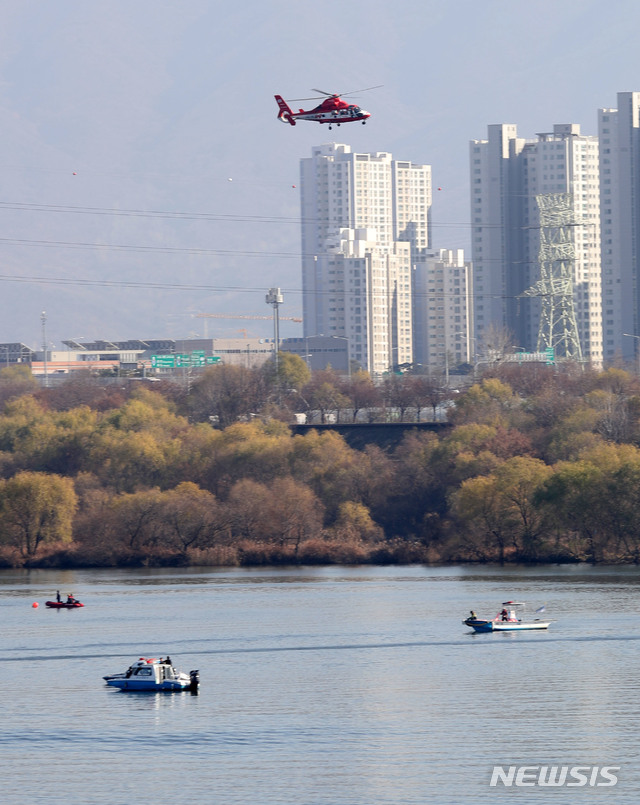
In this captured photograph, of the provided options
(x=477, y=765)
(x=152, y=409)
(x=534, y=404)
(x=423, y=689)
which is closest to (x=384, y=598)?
(x=423, y=689)

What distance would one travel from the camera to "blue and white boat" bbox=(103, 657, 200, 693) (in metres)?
50.3

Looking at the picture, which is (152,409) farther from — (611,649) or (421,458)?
(611,649)

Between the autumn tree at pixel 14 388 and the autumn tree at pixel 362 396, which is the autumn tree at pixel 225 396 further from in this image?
the autumn tree at pixel 14 388

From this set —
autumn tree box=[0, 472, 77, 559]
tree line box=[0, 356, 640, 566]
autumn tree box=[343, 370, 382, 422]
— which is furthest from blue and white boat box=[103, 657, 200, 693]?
autumn tree box=[343, 370, 382, 422]

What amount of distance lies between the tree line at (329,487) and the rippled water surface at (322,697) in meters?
12.0

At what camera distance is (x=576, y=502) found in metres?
87.3

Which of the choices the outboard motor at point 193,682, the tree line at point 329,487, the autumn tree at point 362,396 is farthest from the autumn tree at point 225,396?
the outboard motor at point 193,682

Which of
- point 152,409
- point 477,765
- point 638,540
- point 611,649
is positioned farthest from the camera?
point 152,409

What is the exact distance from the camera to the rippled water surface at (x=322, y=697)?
38.4 m

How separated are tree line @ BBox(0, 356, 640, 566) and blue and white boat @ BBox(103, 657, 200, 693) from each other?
1611 inches

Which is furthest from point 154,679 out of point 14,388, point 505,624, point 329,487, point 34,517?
A: point 14,388

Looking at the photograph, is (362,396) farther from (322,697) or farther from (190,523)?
(322,697)

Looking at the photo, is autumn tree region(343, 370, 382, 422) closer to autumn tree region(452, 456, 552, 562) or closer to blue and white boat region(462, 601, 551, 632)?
autumn tree region(452, 456, 552, 562)

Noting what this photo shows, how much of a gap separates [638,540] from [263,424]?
43.1 m
